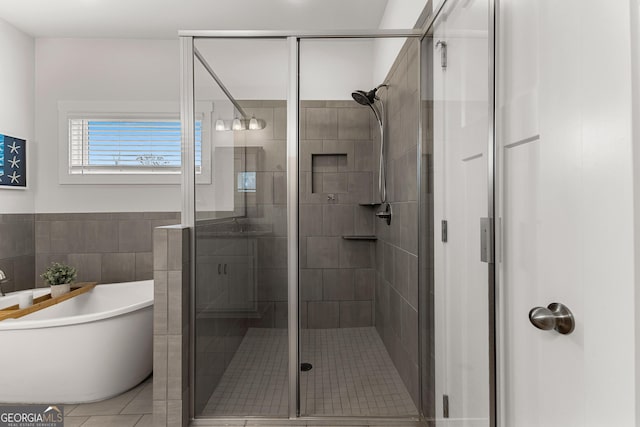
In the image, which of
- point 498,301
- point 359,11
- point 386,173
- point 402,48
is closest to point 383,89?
point 402,48

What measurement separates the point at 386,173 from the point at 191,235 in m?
1.04

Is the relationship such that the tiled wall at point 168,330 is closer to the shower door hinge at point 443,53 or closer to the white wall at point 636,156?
the shower door hinge at point 443,53

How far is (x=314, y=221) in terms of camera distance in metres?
1.88

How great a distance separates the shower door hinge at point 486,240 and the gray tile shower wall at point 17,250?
345 cm

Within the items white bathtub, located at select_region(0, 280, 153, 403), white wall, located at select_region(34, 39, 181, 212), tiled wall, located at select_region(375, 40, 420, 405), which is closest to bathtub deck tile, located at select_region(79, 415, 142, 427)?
white bathtub, located at select_region(0, 280, 153, 403)

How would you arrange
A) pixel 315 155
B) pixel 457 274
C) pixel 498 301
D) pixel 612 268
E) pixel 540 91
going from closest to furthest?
1. pixel 612 268
2. pixel 540 91
3. pixel 498 301
4. pixel 457 274
5. pixel 315 155

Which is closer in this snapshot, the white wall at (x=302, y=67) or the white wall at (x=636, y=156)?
the white wall at (x=636, y=156)

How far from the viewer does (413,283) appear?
1864mm

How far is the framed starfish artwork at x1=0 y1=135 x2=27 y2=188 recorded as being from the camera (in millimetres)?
2920

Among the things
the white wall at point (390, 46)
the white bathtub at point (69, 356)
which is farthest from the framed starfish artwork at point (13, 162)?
the white wall at point (390, 46)

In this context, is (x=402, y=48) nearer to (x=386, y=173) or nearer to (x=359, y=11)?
(x=386, y=173)

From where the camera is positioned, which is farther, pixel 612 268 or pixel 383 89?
pixel 383 89

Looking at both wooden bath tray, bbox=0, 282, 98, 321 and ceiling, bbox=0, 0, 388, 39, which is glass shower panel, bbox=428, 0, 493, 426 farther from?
wooden bath tray, bbox=0, 282, 98, 321

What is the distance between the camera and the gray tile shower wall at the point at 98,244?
128 inches
